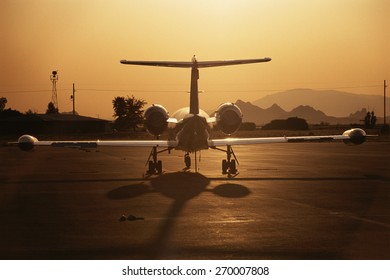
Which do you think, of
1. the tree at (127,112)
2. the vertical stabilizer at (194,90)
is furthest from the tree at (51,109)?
the vertical stabilizer at (194,90)

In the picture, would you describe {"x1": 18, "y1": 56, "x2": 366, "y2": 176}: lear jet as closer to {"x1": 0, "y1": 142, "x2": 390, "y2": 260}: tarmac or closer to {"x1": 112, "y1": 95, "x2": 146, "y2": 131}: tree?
{"x1": 0, "y1": 142, "x2": 390, "y2": 260}: tarmac

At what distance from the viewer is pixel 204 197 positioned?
62.1ft

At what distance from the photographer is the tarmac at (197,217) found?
10.9 metres

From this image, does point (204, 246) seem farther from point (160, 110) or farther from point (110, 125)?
point (110, 125)

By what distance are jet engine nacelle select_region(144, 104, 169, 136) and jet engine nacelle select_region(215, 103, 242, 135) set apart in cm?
250

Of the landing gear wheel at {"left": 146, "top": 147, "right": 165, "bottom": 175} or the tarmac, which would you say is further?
the landing gear wheel at {"left": 146, "top": 147, "right": 165, "bottom": 175}

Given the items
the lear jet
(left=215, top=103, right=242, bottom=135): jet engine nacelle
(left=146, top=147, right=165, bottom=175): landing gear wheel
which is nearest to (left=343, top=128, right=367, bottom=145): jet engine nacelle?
the lear jet

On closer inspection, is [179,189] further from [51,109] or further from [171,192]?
[51,109]

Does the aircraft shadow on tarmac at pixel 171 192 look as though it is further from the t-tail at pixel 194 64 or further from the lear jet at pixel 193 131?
the t-tail at pixel 194 64

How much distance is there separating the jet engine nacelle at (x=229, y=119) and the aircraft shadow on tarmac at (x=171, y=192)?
2.54 metres

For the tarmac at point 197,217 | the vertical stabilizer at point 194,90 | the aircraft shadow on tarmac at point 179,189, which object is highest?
the vertical stabilizer at point 194,90

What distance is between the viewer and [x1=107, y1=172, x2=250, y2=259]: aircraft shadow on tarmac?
11.5 meters

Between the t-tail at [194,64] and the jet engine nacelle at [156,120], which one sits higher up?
the t-tail at [194,64]

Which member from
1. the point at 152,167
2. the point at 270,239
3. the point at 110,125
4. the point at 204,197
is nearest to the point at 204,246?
the point at 270,239
